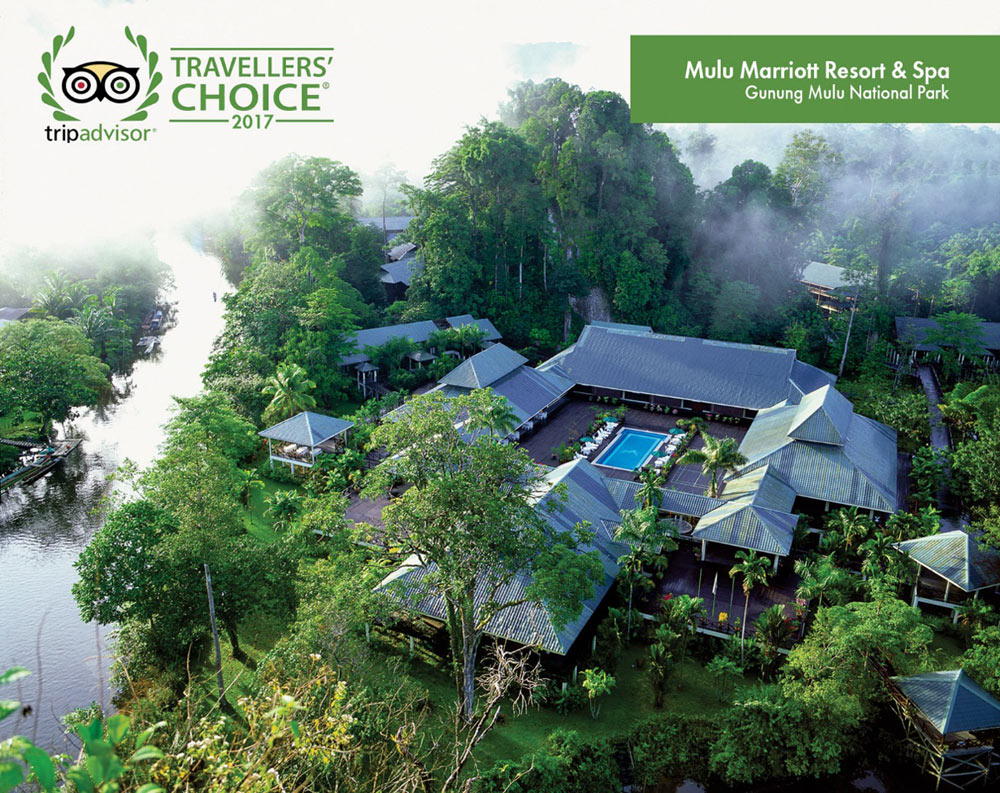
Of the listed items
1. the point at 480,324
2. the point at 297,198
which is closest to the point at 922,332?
the point at 480,324

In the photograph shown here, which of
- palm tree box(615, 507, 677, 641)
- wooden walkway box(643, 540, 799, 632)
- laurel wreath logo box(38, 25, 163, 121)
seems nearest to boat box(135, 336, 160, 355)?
laurel wreath logo box(38, 25, 163, 121)

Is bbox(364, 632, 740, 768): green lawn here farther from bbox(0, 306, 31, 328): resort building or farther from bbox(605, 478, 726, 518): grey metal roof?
bbox(0, 306, 31, 328): resort building

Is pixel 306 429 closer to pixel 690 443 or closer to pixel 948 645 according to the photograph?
pixel 690 443

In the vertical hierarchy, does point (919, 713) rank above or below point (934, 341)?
Result: below

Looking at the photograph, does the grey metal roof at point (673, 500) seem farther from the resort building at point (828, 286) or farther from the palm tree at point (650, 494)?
the resort building at point (828, 286)

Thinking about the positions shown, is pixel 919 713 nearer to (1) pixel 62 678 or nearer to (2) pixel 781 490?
(2) pixel 781 490

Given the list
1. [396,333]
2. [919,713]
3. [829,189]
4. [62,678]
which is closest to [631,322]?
[396,333]

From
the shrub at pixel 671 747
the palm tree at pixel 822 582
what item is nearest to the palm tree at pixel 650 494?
the palm tree at pixel 822 582
